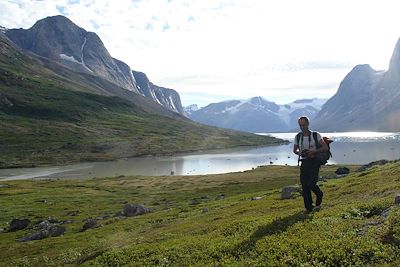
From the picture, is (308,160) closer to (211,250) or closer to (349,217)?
(349,217)

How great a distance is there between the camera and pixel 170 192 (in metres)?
94.0

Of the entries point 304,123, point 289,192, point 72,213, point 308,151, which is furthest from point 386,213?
point 72,213

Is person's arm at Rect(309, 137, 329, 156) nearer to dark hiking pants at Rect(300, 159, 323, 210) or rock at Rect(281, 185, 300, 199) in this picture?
dark hiking pants at Rect(300, 159, 323, 210)

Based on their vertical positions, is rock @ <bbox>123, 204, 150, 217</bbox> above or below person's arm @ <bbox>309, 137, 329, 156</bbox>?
below

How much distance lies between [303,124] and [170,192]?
7468 centimetres

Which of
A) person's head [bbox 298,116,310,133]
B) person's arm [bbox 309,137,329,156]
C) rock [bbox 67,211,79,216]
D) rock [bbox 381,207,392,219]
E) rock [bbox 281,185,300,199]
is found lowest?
rock [bbox 67,211,79,216]

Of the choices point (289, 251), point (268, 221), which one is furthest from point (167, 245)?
point (289, 251)

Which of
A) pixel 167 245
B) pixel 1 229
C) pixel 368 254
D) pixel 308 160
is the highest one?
pixel 308 160

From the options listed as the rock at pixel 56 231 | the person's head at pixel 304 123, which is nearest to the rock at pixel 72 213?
the rock at pixel 56 231

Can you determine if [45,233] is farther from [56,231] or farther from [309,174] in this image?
[309,174]

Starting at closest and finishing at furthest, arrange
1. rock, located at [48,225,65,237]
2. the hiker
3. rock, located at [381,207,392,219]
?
1. rock, located at [381,207,392,219]
2. the hiker
3. rock, located at [48,225,65,237]

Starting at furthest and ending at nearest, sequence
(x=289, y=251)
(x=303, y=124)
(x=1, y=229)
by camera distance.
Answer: (x=1, y=229), (x=303, y=124), (x=289, y=251)

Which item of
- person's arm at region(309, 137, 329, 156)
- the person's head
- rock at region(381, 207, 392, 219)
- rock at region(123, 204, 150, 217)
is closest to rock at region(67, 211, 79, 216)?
rock at region(123, 204, 150, 217)

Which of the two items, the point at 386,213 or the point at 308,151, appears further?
the point at 308,151
